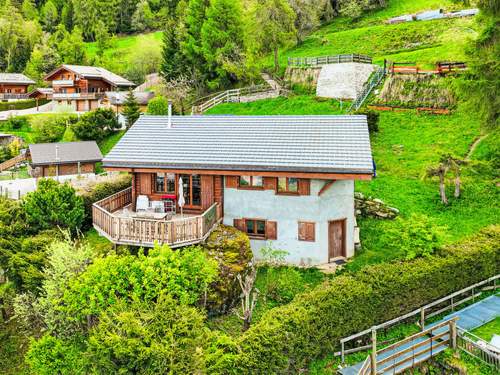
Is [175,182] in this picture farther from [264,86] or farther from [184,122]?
[264,86]

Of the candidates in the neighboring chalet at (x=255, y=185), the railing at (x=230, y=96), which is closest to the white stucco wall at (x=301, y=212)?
the neighboring chalet at (x=255, y=185)

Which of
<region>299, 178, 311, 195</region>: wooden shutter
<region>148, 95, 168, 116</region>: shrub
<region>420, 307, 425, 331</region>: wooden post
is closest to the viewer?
<region>420, 307, 425, 331</region>: wooden post

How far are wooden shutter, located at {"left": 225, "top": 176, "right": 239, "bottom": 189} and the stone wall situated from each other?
7.48m

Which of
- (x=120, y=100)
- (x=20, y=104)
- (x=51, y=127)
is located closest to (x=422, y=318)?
(x=51, y=127)

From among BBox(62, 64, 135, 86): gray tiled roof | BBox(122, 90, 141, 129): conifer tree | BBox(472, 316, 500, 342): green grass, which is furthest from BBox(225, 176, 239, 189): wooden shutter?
BBox(62, 64, 135, 86): gray tiled roof

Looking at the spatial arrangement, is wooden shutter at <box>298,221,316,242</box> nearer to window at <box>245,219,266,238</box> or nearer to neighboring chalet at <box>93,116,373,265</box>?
neighboring chalet at <box>93,116,373,265</box>

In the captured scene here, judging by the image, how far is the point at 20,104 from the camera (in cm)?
6334

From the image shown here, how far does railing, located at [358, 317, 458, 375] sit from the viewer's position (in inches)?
471

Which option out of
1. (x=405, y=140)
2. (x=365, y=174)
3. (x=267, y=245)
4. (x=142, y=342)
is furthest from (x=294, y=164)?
(x=405, y=140)

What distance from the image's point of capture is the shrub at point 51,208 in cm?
1888

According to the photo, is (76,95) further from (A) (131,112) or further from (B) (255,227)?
(B) (255,227)

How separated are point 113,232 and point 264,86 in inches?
1274

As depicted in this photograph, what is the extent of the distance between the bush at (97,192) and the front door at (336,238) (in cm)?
1205

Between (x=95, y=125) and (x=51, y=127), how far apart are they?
22.9 ft
